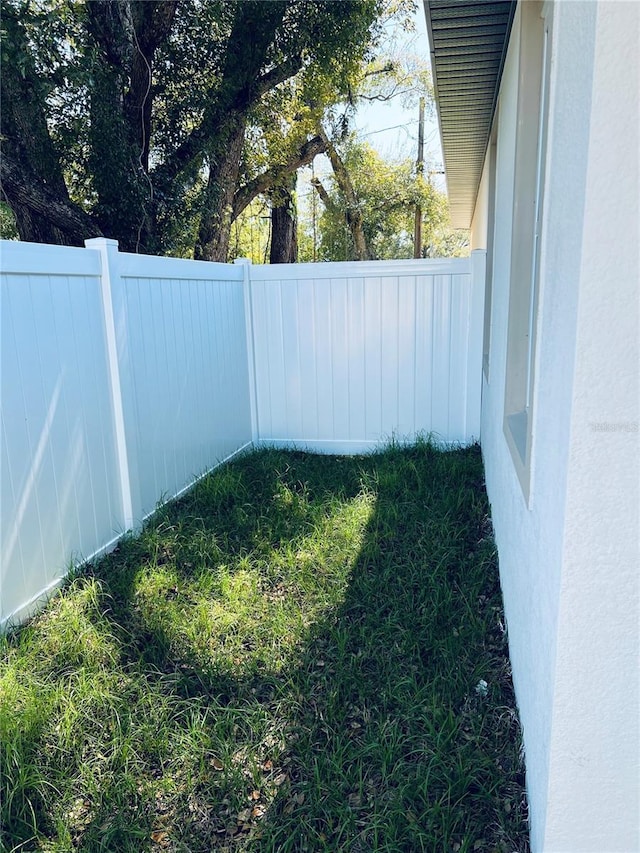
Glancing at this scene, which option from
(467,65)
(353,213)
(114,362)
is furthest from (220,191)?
(353,213)

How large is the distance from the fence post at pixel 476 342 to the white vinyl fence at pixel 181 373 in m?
0.02

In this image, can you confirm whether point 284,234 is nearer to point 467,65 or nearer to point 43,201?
point 43,201

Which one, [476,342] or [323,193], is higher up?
[323,193]

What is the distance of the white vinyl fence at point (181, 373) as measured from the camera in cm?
289

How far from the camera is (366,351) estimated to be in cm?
548

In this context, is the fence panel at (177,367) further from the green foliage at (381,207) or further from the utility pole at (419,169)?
the utility pole at (419,169)

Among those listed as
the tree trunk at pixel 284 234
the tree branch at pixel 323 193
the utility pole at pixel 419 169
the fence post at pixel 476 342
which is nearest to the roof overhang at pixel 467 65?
the fence post at pixel 476 342

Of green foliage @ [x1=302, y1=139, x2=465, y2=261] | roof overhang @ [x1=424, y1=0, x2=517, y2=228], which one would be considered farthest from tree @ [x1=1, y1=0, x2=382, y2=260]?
green foliage @ [x1=302, y1=139, x2=465, y2=261]

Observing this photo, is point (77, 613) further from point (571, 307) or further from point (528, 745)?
point (571, 307)

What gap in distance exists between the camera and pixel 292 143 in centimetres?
1093

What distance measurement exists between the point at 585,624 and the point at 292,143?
11.1 metres

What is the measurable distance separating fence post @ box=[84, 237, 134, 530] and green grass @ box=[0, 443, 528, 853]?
0.28 meters

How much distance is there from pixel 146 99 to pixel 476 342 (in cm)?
518

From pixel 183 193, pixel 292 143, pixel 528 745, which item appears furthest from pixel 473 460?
pixel 292 143
